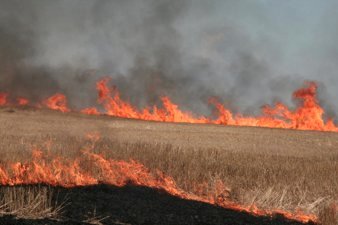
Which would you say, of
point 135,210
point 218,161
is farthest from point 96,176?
point 218,161

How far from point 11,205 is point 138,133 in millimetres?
23435

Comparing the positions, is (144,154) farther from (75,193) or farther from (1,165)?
(75,193)

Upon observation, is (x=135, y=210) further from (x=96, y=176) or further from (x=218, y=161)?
(x=218, y=161)

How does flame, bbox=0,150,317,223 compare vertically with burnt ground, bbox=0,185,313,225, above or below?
above

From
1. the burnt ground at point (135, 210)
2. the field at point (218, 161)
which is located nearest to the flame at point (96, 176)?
the field at point (218, 161)

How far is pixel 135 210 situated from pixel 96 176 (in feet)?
18.4

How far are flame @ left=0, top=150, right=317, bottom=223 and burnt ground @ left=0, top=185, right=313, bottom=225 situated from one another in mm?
1239

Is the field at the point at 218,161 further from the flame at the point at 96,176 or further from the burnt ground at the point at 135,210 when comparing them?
the flame at the point at 96,176

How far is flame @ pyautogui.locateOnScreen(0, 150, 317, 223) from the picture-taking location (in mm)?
11367

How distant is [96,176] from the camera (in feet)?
44.9

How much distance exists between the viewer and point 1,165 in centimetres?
1479

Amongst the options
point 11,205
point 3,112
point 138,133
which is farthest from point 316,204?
point 3,112

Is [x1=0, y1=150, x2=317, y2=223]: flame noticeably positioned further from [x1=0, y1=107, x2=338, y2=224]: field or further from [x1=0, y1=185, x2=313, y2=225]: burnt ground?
[x1=0, y1=185, x2=313, y2=225]: burnt ground

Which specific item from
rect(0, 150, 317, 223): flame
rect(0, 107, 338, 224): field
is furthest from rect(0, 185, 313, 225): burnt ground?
rect(0, 150, 317, 223): flame
